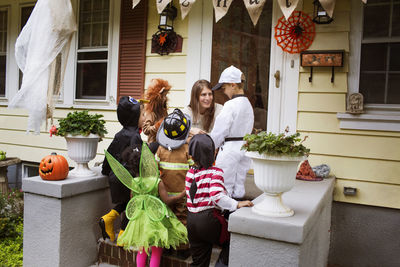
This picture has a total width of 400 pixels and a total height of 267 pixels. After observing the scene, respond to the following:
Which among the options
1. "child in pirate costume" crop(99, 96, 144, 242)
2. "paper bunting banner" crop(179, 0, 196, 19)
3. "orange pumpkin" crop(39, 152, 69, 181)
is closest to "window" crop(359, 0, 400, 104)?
"paper bunting banner" crop(179, 0, 196, 19)

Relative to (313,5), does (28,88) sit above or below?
below

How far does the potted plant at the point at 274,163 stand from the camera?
232 cm

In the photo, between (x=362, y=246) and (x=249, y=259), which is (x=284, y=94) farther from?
(x=249, y=259)

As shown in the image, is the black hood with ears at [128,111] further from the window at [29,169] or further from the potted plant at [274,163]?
the window at [29,169]

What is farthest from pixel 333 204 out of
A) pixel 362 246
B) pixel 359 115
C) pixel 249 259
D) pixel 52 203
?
pixel 52 203

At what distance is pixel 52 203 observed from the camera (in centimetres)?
346

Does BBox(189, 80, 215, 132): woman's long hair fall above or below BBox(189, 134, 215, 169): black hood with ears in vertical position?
above

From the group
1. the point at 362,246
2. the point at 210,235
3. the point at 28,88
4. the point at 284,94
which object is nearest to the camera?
the point at 210,235

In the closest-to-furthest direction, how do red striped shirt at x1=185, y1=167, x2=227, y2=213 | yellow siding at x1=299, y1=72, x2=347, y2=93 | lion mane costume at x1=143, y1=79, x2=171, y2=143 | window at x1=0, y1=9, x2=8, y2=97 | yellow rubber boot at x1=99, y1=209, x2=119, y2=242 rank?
red striped shirt at x1=185, y1=167, x2=227, y2=213, yellow rubber boot at x1=99, y1=209, x2=119, y2=242, lion mane costume at x1=143, y1=79, x2=171, y2=143, yellow siding at x1=299, y1=72, x2=347, y2=93, window at x1=0, y1=9, x2=8, y2=97

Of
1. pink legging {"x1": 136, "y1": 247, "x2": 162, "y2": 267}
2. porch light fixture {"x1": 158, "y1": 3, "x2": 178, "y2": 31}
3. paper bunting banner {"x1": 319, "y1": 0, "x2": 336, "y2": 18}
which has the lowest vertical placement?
pink legging {"x1": 136, "y1": 247, "x2": 162, "y2": 267}

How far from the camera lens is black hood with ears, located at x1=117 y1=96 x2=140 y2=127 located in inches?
137

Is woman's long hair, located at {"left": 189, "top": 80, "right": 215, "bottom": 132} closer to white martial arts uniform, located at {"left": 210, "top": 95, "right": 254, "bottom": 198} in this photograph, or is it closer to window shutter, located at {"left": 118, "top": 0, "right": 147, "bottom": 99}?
white martial arts uniform, located at {"left": 210, "top": 95, "right": 254, "bottom": 198}

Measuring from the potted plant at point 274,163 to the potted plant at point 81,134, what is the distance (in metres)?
1.91

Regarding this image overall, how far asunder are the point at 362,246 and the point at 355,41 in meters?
2.32
